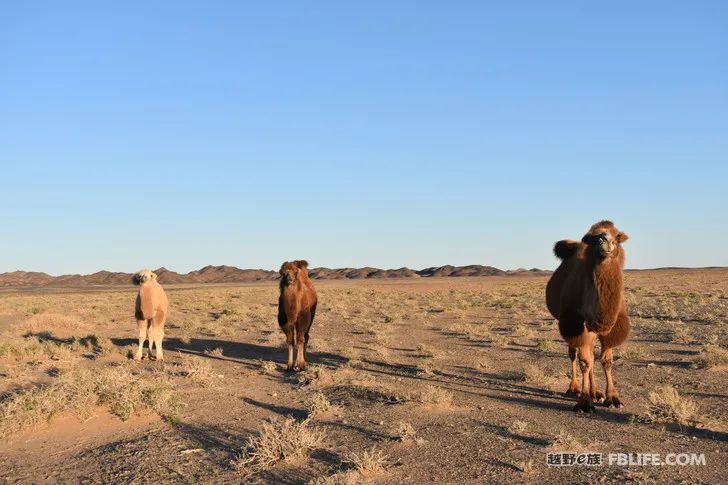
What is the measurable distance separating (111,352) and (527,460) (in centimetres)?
1129

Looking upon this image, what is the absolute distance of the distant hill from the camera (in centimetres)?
13675

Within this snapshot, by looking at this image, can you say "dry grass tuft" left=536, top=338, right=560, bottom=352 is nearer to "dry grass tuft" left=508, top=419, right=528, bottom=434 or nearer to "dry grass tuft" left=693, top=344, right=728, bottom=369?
"dry grass tuft" left=693, top=344, right=728, bottom=369

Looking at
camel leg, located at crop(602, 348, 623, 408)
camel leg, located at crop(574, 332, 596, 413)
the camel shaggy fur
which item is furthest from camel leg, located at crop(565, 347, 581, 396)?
the camel shaggy fur

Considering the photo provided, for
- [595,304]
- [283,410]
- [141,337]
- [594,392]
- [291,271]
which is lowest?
[283,410]

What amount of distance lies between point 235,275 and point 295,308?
14433cm

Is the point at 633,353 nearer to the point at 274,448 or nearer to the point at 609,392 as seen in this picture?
the point at 609,392

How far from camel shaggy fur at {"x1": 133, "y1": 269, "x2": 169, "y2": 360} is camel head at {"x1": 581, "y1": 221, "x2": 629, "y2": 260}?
952 centimetres

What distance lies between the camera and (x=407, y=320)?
23.5 m

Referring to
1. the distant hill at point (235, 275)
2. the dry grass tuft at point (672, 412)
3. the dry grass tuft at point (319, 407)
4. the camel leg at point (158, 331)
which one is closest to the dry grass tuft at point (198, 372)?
the camel leg at point (158, 331)

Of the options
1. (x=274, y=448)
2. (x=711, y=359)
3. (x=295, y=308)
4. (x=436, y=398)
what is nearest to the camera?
(x=274, y=448)

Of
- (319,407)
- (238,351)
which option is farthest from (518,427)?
(238,351)

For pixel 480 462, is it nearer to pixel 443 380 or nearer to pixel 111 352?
pixel 443 380

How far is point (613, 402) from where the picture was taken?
833 cm

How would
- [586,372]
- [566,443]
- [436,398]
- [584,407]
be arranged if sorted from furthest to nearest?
[436,398]
[586,372]
[584,407]
[566,443]
